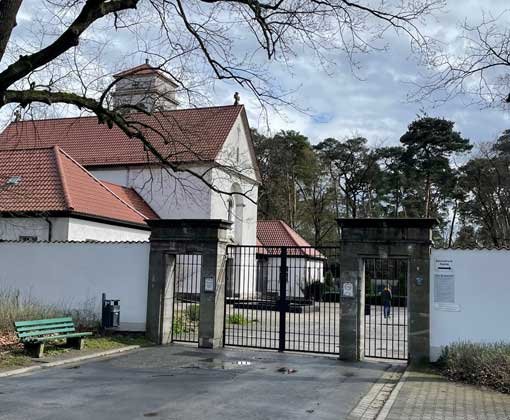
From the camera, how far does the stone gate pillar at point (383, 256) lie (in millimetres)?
13023

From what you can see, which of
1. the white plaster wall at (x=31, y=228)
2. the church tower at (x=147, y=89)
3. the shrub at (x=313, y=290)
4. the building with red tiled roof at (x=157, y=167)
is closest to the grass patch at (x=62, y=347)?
the church tower at (x=147, y=89)

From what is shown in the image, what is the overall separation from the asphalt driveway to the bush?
4.63ft

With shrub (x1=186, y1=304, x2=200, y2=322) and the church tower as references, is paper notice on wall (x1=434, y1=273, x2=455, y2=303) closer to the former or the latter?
the church tower

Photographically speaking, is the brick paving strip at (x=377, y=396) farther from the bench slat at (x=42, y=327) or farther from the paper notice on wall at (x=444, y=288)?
the bench slat at (x=42, y=327)

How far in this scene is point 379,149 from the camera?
183ft

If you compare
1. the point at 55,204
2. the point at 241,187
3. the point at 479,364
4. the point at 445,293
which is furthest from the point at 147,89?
the point at 241,187

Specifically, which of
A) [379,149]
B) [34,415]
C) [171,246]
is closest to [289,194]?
[379,149]

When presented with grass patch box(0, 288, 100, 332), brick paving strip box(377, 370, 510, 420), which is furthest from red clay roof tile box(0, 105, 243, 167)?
brick paving strip box(377, 370, 510, 420)

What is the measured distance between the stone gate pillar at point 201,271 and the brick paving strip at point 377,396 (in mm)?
4706

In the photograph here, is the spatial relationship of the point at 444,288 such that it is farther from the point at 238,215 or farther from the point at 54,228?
the point at 238,215

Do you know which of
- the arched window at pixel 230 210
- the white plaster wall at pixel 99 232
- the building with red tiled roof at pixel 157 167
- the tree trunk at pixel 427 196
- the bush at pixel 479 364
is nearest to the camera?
the bush at pixel 479 364

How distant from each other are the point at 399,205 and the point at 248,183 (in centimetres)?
2350

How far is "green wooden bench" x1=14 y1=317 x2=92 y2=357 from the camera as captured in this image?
12430 mm

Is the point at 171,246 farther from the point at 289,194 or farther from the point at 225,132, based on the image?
the point at 289,194
